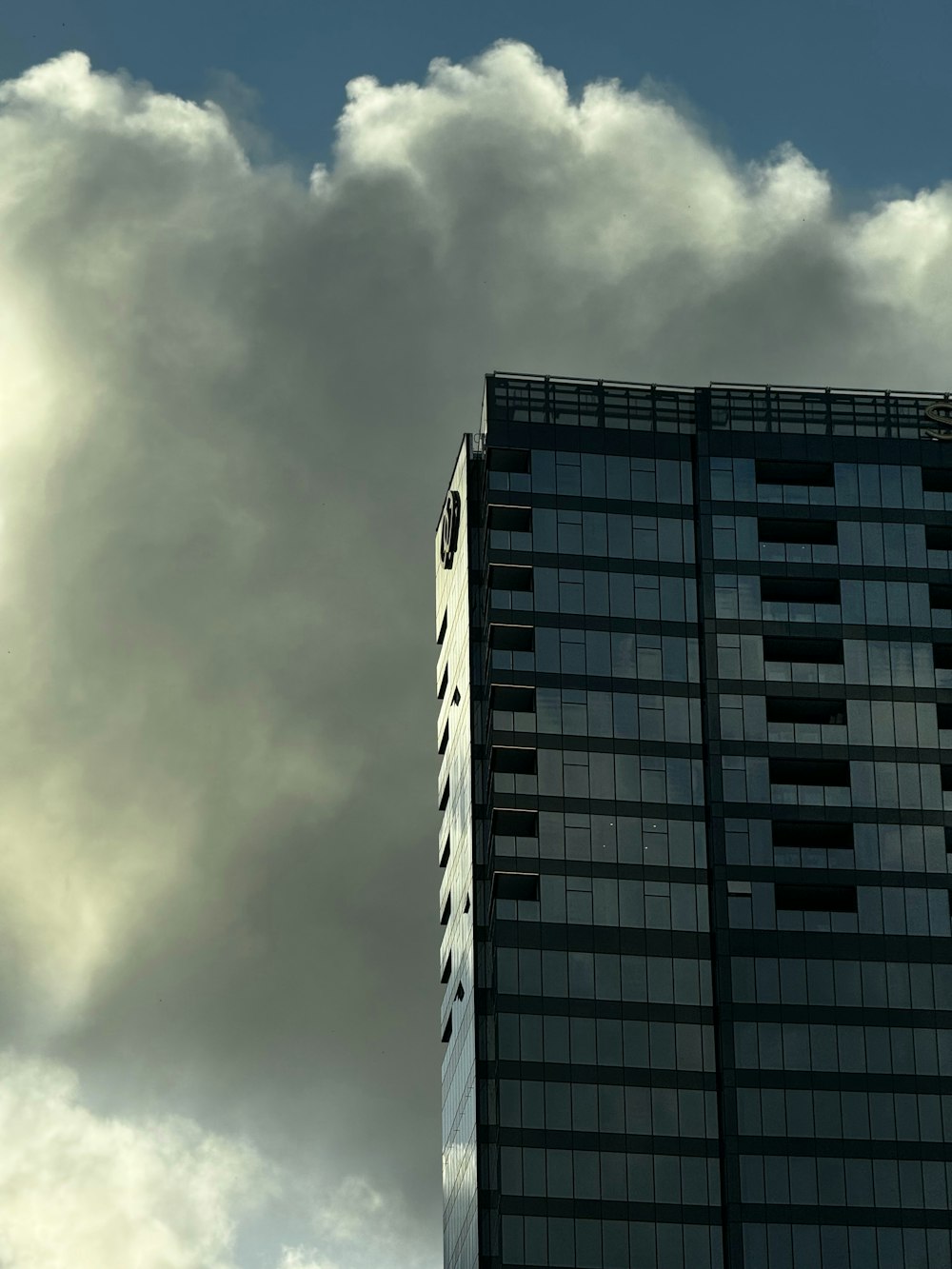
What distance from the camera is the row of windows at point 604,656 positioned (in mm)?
179625

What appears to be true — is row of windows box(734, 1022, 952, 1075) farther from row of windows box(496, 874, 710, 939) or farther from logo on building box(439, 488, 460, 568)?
logo on building box(439, 488, 460, 568)

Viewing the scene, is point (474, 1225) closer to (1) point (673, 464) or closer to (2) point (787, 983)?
(2) point (787, 983)

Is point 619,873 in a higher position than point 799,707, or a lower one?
lower

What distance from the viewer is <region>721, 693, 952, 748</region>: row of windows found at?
7101 inches

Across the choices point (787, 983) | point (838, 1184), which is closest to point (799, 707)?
point (787, 983)

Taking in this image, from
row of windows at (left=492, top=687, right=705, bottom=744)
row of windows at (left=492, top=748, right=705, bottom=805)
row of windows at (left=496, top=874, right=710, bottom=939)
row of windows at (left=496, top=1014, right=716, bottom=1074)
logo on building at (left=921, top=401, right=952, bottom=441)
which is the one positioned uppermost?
logo on building at (left=921, top=401, right=952, bottom=441)

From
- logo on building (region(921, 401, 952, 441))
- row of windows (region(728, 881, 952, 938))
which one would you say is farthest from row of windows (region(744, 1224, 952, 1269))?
logo on building (region(921, 401, 952, 441))

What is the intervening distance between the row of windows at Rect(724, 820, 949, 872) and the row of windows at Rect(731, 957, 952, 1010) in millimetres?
7348

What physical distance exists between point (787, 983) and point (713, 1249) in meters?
19.6

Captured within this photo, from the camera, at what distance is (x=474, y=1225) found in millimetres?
167000

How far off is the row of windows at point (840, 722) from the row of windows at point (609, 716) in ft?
9.47

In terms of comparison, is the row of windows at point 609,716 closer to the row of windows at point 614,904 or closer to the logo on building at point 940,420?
the row of windows at point 614,904

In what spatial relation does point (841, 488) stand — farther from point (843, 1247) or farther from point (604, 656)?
point (843, 1247)

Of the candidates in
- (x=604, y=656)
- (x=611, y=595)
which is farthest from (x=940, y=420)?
(x=604, y=656)
